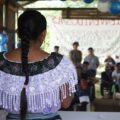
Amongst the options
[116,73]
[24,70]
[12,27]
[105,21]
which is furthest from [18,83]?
[105,21]

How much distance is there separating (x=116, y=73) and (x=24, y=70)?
5522 millimetres

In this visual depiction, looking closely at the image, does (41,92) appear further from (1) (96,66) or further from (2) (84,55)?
(2) (84,55)

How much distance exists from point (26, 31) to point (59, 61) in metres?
0.20

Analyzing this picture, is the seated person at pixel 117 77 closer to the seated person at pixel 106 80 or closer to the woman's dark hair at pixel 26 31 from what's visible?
the seated person at pixel 106 80

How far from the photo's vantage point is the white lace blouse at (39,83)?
1.71 m

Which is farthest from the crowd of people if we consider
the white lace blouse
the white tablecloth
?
the white lace blouse

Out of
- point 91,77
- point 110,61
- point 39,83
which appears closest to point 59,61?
point 39,83

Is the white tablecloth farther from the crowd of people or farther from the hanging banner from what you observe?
the hanging banner

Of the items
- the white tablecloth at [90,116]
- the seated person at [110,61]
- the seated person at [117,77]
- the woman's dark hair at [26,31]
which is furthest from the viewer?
the seated person at [110,61]

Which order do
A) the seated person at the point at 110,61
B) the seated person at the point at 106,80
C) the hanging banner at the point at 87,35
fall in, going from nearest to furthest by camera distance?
the seated person at the point at 106,80
the seated person at the point at 110,61
the hanging banner at the point at 87,35

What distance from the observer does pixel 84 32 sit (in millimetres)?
9039

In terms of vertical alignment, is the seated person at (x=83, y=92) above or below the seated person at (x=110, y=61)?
below

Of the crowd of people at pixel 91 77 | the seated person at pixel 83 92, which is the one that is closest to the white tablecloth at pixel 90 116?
the crowd of people at pixel 91 77

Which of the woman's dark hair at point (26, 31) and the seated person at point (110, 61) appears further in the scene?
the seated person at point (110, 61)
